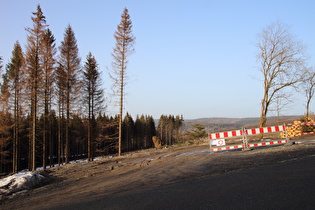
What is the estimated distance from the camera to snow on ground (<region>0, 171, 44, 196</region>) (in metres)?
8.90

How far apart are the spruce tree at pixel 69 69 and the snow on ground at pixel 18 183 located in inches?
542

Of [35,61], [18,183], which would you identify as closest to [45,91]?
[35,61]

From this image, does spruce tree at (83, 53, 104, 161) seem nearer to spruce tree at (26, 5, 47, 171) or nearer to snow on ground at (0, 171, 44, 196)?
spruce tree at (26, 5, 47, 171)

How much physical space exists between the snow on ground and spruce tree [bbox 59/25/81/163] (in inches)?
542

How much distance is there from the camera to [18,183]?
9453mm

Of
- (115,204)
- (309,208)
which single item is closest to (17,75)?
(115,204)

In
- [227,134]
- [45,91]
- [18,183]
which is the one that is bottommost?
[18,183]

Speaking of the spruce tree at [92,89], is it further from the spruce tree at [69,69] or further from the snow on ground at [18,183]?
the snow on ground at [18,183]

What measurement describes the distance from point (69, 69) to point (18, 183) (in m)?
16.5

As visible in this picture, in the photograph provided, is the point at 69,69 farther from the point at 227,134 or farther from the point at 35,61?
the point at 227,134

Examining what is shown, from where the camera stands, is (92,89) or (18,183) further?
(92,89)

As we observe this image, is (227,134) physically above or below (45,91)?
below

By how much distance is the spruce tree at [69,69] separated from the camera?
23.8 m

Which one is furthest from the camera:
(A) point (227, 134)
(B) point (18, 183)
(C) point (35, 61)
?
(C) point (35, 61)
